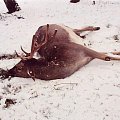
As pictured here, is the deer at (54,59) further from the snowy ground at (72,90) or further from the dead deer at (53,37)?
the snowy ground at (72,90)

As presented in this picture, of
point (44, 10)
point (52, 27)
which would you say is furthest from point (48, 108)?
point (44, 10)

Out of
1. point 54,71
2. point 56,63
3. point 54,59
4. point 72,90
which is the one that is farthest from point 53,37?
point 72,90

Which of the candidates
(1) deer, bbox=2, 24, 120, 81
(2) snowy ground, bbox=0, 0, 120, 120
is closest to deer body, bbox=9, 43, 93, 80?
(1) deer, bbox=2, 24, 120, 81

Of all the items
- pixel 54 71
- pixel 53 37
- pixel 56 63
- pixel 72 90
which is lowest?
pixel 72 90

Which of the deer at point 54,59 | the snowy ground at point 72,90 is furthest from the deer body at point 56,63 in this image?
the snowy ground at point 72,90

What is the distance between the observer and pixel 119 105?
6.39 m

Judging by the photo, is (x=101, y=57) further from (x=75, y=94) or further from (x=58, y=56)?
(x=75, y=94)

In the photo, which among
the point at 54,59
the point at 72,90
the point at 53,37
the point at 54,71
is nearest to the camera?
the point at 72,90

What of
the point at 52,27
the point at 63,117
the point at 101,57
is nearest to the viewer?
the point at 63,117

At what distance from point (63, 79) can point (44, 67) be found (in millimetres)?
463

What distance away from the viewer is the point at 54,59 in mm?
7750

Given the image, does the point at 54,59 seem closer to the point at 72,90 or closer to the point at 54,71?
the point at 54,71

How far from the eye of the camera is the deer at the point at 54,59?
7562mm

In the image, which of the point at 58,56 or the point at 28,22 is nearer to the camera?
the point at 58,56
